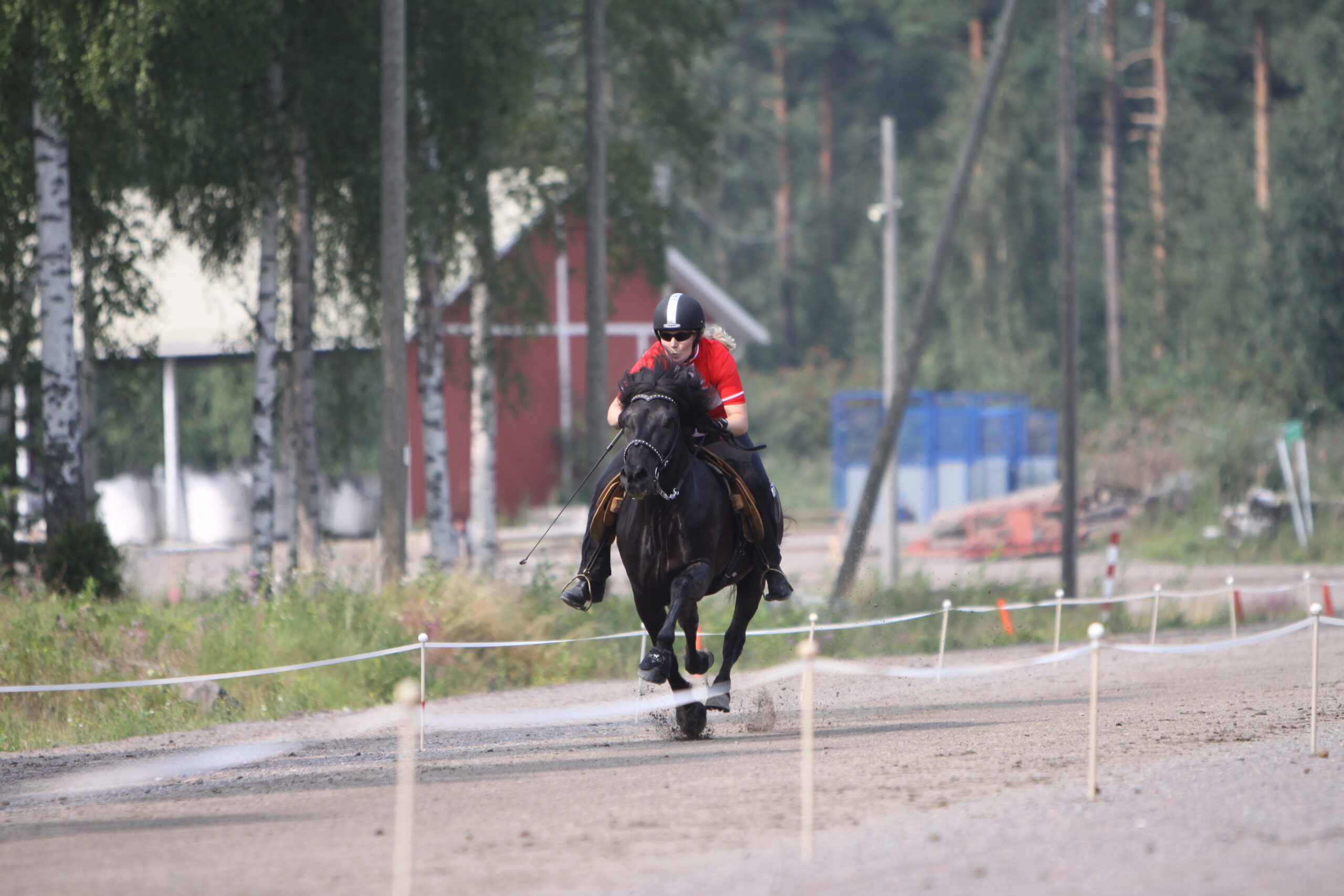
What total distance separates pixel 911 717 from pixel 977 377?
44019 millimetres

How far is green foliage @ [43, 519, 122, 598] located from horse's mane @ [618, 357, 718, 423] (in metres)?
8.25

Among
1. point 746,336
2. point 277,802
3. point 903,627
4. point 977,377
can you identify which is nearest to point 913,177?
point 977,377

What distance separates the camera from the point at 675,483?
9.79m

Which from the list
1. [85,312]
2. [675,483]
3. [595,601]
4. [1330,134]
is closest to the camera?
[675,483]

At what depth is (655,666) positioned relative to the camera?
9812 mm

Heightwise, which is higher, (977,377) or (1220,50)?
(1220,50)

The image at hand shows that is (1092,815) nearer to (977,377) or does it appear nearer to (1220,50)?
(977,377)

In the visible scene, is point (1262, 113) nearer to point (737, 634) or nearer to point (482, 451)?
point (482, 451)

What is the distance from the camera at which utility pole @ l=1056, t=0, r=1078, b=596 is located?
22.3 metres

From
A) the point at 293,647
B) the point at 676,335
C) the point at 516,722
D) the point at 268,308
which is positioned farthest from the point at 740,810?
the point at 268,308

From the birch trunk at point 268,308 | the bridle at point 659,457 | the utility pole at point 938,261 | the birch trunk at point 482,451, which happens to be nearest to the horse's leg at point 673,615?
the bridle at point 659,457

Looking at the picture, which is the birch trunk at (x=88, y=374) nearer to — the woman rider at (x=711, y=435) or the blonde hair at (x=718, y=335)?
the woman rider at (x=711, y=435)

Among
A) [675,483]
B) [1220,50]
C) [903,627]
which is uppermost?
[1220,50]

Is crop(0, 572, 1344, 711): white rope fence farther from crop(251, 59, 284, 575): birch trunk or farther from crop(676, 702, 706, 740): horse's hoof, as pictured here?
crop(251, 59, 284, 575): birch trunk
